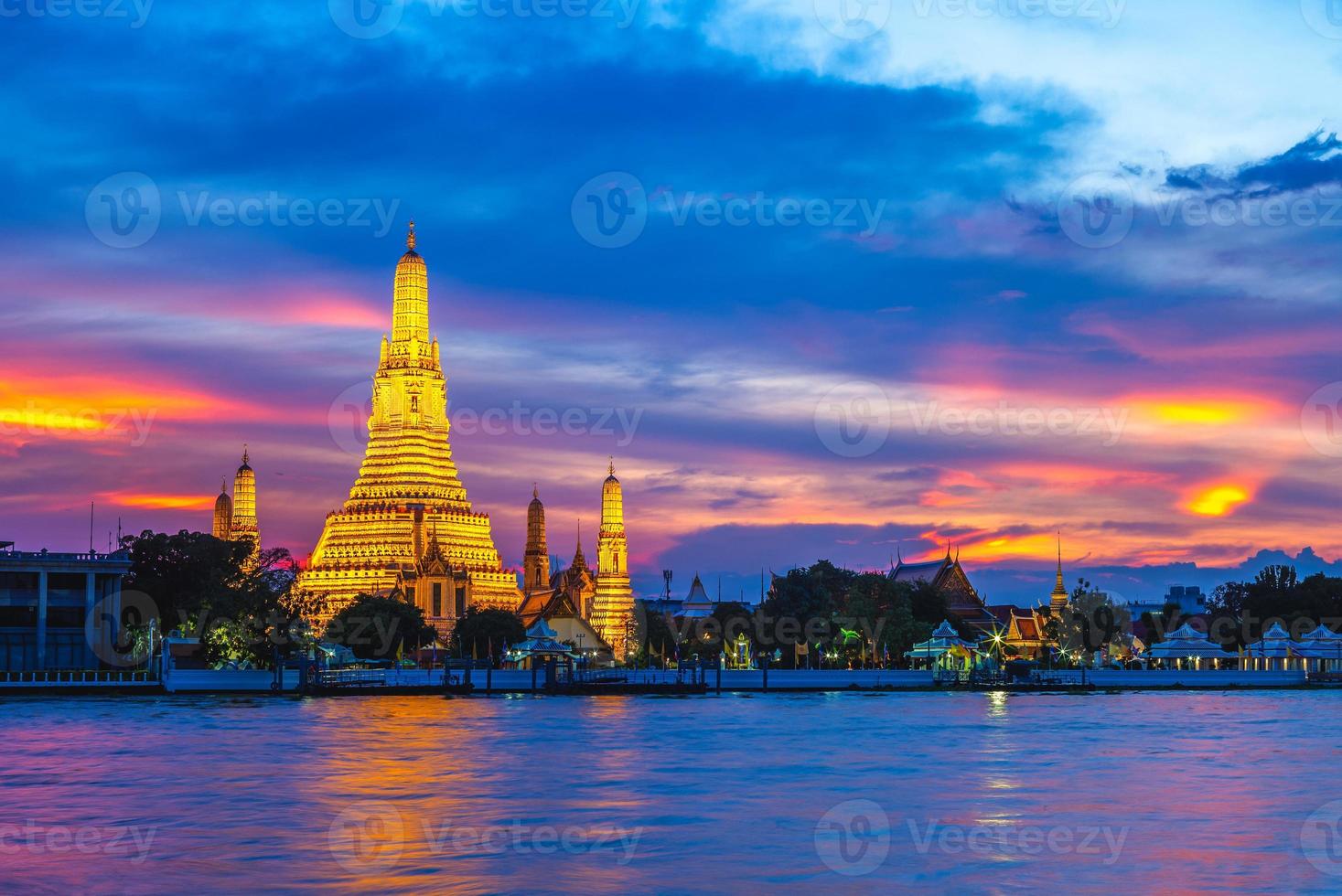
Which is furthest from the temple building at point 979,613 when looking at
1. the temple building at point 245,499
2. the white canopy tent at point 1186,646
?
the temple building at point 245,499

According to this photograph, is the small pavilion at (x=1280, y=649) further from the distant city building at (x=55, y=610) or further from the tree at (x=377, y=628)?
the distant city building at (x=55, y=610)

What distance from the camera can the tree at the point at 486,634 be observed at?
120 meters

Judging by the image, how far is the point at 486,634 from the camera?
120312mm

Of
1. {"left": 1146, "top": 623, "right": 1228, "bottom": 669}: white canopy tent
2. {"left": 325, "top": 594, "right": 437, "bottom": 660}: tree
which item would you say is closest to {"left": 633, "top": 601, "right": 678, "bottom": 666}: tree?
{"left": 325, "top": 594, "right": 437, "bottom": 660}: tree

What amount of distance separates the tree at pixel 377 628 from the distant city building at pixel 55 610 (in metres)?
20.8

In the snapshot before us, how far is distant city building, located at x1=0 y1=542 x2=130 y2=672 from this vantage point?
289 feet

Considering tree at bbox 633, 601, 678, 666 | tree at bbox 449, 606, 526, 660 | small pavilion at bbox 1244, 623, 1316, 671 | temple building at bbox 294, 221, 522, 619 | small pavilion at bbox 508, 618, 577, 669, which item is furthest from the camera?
tree at bbox 633, 601, 678, 666

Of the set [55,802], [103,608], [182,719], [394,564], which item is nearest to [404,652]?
[394,564]

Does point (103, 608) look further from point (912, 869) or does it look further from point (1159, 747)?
point (912, 869)

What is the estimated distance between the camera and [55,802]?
3791 centimetres

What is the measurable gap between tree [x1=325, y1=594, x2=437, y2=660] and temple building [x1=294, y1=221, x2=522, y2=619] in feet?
51.8

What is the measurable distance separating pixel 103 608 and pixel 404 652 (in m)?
28.3

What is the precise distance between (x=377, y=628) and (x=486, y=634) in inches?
498

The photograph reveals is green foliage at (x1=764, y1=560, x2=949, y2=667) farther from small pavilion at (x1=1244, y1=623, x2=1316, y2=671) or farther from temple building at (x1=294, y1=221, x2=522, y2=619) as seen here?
temple building at (x1=294, y1=221, x2=522, y2=619)
